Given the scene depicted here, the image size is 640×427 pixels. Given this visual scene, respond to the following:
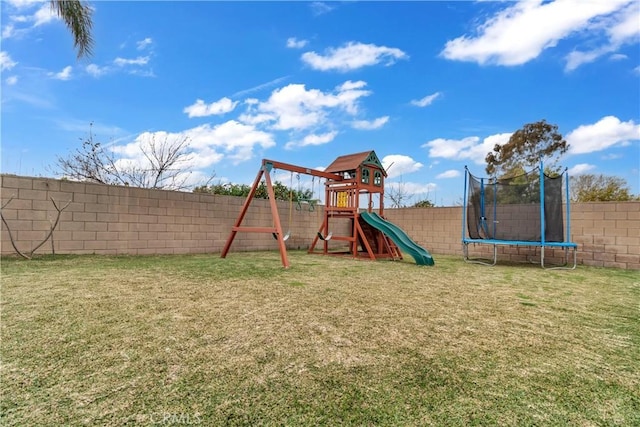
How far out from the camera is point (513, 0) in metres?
4.93

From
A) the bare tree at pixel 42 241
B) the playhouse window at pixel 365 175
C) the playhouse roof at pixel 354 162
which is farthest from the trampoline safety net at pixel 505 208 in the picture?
the bare tree at pixel 42 241

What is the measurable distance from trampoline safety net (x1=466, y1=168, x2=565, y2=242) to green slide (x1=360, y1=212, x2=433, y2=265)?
1.57 meters

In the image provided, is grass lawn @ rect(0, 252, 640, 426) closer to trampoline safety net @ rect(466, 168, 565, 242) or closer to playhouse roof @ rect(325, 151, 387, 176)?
trampoline safety net @ rect(466, 168, 565, 242)

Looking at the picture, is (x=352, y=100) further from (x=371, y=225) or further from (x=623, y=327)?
(x=623, y=327)

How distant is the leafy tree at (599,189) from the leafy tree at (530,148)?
2425 mm

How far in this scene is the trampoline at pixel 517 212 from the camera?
576cm

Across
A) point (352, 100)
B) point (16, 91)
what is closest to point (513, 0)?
point (352, 100)

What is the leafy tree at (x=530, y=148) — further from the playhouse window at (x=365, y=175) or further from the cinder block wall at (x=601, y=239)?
the playhouse window at (x=365, y=175)

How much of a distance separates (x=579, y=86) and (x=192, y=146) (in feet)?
33.4

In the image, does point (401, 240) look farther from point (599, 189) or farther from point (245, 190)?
point (599, 189)

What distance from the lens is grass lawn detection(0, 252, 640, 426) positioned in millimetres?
1191

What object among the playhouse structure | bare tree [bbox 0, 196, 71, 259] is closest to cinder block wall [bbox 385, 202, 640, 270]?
the playhouse structure

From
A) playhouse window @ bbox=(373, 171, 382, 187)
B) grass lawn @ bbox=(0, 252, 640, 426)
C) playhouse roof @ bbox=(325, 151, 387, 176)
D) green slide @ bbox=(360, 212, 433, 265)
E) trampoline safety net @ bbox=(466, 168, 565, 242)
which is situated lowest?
grass lawn @ bbox=(0, 252, 640, 426)

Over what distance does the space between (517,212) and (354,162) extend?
356 centimetres
